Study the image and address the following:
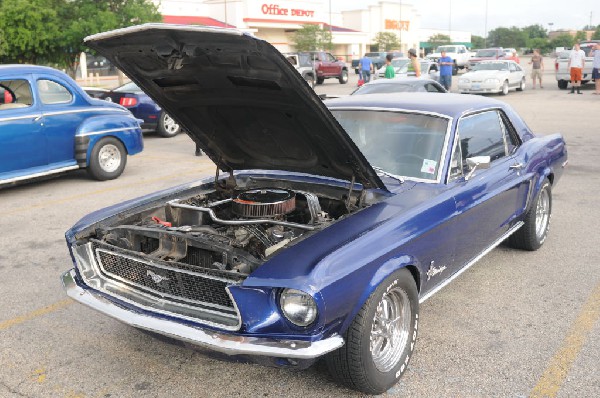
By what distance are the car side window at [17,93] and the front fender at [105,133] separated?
816 millimetres

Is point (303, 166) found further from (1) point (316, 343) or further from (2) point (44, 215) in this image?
(2) point (44, 215)

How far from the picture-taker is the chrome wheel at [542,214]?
5668mm

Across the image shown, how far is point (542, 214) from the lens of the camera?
5758 millimetres

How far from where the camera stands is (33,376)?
3.58 m

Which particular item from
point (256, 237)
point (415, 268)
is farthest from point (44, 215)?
point (415, 268)

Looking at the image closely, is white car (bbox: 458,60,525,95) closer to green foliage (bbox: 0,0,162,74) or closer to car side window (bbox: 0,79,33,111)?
green foliage (bbox: 0,0,162,74)

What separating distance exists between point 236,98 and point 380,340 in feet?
5.99

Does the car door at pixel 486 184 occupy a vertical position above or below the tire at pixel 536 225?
above

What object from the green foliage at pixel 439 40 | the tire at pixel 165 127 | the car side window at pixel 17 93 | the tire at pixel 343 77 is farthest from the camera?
the green foliage at pixel 439 40

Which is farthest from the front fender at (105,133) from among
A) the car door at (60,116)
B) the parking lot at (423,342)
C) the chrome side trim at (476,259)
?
the chrome side trim at (476,259)

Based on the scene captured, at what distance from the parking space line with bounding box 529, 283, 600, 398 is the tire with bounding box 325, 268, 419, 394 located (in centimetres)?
74

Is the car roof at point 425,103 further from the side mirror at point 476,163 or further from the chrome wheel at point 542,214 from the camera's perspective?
the chrome wheel at point 542,214

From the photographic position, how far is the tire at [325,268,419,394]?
3.07 m

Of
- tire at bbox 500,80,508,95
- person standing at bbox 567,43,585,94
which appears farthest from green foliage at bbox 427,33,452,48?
person standing at bbox 567,43,585,94
